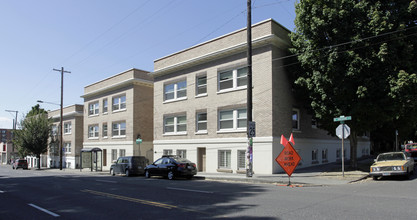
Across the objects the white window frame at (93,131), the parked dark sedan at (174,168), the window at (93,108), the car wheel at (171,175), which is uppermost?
the window at (93,108)

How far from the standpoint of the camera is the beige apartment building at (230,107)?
1989cm

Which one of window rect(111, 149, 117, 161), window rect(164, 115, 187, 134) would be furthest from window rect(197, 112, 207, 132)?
window rect(111, 149, 117, 161)

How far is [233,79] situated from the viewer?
22.0 m

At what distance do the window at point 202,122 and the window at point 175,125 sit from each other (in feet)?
5.34

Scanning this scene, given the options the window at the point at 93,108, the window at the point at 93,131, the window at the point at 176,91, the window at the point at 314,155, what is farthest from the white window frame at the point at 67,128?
the window at the point at 314,155

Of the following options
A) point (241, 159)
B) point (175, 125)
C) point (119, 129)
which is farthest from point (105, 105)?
point (241, 159)

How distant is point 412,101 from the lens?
55.2 feet

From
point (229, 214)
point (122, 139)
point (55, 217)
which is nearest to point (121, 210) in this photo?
point (55, 217)

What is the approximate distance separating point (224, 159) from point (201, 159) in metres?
2.66

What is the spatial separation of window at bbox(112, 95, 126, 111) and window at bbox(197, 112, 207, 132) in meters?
11.7

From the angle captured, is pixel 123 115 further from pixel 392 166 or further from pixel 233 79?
pixel 392 166

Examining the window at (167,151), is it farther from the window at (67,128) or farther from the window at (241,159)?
the window at (67,128)

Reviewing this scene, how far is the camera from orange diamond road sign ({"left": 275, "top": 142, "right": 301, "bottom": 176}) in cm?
1425

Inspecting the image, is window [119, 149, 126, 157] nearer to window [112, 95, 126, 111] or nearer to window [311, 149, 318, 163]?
window [112, 95, 126, 111]
